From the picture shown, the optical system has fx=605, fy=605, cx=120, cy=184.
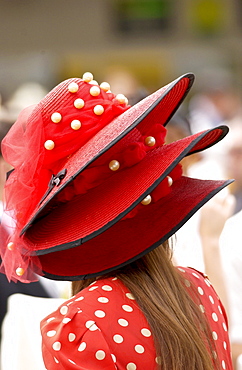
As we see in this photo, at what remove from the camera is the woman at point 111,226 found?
1.13 metres

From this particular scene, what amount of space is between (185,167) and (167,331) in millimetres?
1331

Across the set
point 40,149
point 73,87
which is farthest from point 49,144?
point 73,87

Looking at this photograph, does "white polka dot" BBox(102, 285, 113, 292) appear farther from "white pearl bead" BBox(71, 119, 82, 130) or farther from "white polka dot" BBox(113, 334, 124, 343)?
"white pearl bead" BBox(71, 119, 82, 130)

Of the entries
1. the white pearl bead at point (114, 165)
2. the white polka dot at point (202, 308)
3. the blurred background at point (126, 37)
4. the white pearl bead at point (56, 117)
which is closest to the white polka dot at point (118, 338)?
the white polka dot at point (202, 308)

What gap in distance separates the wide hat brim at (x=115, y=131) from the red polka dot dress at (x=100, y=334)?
21cm

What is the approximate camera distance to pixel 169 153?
1216 mm

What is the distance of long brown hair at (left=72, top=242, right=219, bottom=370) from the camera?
45.6 inches

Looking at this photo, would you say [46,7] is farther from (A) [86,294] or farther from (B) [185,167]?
(A) [86,294]

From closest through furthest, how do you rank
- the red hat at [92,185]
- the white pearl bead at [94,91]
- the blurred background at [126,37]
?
the red hat at [92,185], the white pearl bead at [94,91], the blurred background at [126,37]

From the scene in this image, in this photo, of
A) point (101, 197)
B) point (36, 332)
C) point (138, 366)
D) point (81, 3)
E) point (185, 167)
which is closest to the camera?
point (138, 366)

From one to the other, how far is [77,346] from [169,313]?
196 millimetres

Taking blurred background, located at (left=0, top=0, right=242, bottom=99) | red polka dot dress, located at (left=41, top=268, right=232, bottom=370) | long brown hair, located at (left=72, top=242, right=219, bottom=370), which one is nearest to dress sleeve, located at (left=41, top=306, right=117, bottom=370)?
red polka dot dress, located at (left=41, top=268, right=232, bottom=370)

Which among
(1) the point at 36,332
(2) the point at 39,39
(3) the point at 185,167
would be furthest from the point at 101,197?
(2) the point at 39,39

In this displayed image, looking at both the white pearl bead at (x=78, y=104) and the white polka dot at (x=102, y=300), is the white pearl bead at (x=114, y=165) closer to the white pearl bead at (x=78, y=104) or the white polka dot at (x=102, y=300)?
the white pearl bead at (x=78, y=104)
